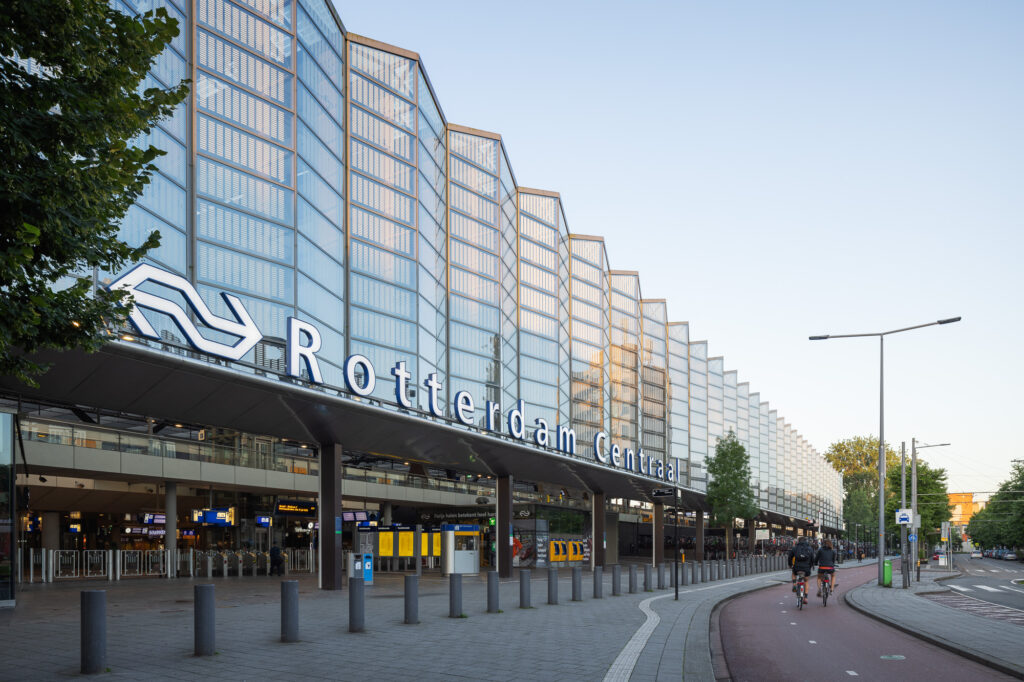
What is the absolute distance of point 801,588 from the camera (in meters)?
25.5

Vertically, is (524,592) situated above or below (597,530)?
above

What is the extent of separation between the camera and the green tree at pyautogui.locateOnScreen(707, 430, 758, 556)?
7906 cm

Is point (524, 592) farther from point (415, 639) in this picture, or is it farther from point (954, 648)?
point (954, 648)

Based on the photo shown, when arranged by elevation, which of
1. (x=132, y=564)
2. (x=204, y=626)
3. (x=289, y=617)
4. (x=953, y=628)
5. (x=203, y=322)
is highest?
(x=203, y=322)

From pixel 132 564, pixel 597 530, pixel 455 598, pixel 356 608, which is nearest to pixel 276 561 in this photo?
pixel 132 564

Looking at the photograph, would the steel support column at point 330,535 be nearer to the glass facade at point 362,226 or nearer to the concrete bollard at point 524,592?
the glass facade at point 362,226

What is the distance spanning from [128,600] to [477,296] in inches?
1097

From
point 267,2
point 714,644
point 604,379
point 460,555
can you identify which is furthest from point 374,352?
point 604,379

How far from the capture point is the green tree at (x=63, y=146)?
8031 mm

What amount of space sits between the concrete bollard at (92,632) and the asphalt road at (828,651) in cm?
789

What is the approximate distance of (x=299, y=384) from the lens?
24.7m

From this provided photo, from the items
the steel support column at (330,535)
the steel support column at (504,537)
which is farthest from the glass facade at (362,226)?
the steel support column at (504,537)

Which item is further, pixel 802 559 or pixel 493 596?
pixel 802 559

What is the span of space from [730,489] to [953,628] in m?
63.0
